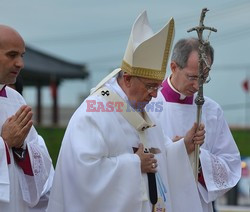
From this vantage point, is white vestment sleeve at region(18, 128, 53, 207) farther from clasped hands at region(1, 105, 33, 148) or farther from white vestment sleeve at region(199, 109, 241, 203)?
white vestment sleeve at region(199, 109, 241, 203)

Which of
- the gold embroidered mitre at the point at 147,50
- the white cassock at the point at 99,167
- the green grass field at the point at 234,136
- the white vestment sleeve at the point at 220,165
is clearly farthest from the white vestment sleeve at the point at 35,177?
the green grass field at the point at 234,136

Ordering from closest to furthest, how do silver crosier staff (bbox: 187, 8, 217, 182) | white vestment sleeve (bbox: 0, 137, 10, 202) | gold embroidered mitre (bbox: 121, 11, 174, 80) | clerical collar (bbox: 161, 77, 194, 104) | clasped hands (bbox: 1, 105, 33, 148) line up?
white vestment sleeve (bbox: 0, 137, 10, 202)
clasped hands (bbox: 1, 105, 33, 148)
gold embroidered mitre (bbox: 121, 11, 174, 80)
silver crosier staff (bbox: 187, 8, 217, 182)
clerical collar (bbox: 161, 77, 194, 104)

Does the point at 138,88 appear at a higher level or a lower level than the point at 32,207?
higher

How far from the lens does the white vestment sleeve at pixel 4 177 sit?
5355mm

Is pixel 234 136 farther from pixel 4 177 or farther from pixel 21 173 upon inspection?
pixel 4 177

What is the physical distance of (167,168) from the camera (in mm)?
6066

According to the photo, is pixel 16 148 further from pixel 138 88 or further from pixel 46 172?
pixel 138 88

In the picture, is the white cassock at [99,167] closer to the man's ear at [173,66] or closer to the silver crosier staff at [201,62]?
the silver crosier staff at [201,62]

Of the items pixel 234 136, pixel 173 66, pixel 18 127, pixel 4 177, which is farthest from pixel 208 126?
pixel 234 136

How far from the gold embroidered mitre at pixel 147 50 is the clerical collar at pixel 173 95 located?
3.57ft

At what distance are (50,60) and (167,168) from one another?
2336cm

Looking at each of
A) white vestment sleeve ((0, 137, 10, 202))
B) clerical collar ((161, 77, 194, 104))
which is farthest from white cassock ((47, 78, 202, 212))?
clerical collar ((161, 77, 194, 104))

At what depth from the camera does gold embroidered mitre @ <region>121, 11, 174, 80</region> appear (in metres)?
5.64

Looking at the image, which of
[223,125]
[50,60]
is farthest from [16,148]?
[50,60]
